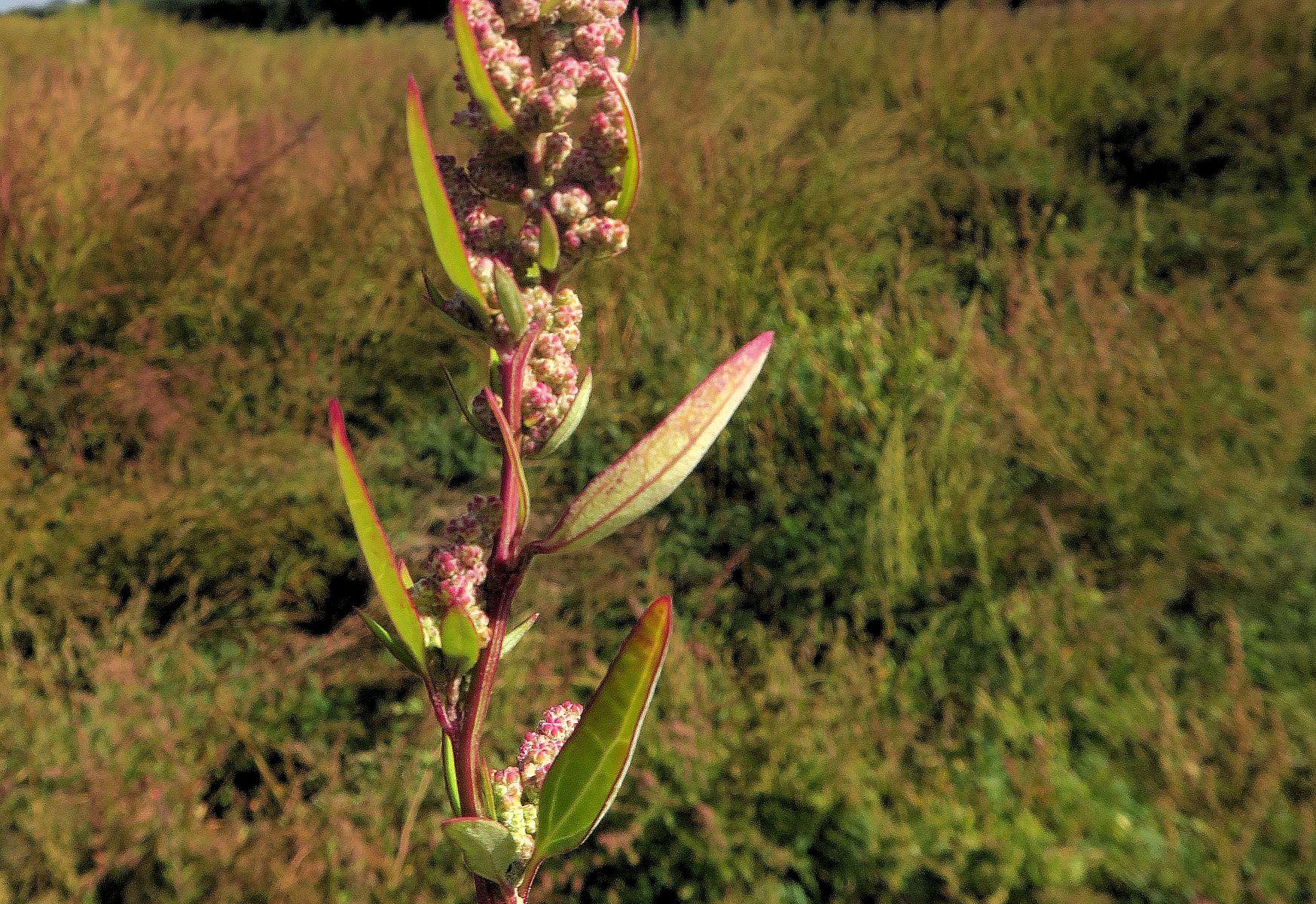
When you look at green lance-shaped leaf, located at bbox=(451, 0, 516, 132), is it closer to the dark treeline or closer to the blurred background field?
the blurred background field

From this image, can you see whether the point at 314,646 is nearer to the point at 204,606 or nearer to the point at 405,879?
the point at 204,606

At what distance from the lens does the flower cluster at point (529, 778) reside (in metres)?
0.39

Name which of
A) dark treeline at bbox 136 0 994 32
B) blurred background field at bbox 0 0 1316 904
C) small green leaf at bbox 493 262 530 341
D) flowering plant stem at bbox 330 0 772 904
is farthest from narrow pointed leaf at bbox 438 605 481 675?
dark treeline at bbox 136 0 994 32

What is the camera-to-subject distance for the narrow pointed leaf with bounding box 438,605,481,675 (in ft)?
1.15

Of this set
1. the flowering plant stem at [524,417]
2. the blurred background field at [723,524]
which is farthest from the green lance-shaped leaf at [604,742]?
the blurred background field at [723,524]

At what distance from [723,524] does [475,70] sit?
2.23m

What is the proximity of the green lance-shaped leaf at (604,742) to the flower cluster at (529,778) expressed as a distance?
31 millimetres

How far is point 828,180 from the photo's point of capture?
3.62 metres

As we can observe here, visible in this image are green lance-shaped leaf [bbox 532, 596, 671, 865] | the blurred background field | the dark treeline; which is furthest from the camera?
the dark treeline

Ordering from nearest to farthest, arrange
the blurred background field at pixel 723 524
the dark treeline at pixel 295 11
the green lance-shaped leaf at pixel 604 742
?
1. the green lance-shaped leaf at pixel 604 742
2. the blurred background field at pixel 723 524
3. the dark treeline at pixel 295 11

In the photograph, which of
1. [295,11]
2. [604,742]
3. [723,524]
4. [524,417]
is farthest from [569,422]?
[295,11]

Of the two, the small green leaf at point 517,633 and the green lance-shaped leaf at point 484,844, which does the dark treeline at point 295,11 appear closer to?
the small green leaf at point 517,633

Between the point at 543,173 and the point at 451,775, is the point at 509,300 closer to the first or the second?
the point at 543,173

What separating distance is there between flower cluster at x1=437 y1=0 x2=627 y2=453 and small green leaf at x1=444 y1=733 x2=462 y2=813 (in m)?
0.13
